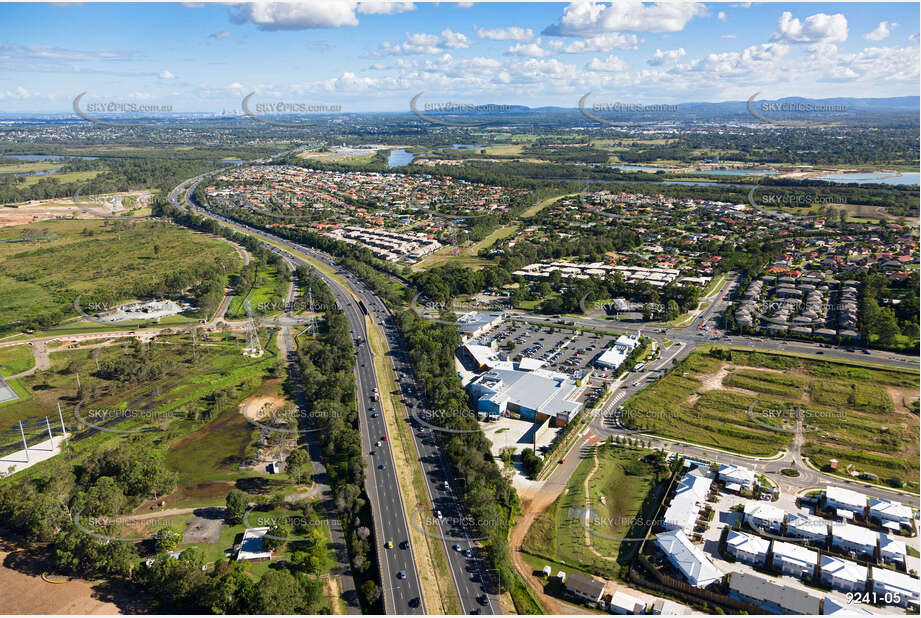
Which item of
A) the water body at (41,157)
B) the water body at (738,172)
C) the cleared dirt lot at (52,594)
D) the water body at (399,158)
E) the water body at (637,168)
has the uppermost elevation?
the water body at (41,157)

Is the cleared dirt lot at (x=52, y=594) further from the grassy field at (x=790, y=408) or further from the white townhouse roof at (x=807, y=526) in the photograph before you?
the white townhouse roof at (x=807, y=526)

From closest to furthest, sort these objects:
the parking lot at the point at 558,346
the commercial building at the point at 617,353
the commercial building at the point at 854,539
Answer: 1. the commercial building at the point at 854,539
2. the parking lot at the point at 558,346
3. the commercial building at the point at 617,353

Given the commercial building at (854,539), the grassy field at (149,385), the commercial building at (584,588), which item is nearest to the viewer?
the commercial building at (584,588)

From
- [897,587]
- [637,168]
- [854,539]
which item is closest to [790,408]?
[854,539]

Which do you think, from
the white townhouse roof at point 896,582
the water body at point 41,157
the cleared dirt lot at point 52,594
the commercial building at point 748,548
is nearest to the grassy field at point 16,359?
the cleared dirt lot at point 52,594

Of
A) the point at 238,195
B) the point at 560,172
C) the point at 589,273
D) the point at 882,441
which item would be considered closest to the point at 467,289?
the point at 589,273

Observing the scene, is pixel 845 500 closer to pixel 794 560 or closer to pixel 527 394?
pixel 794 560
